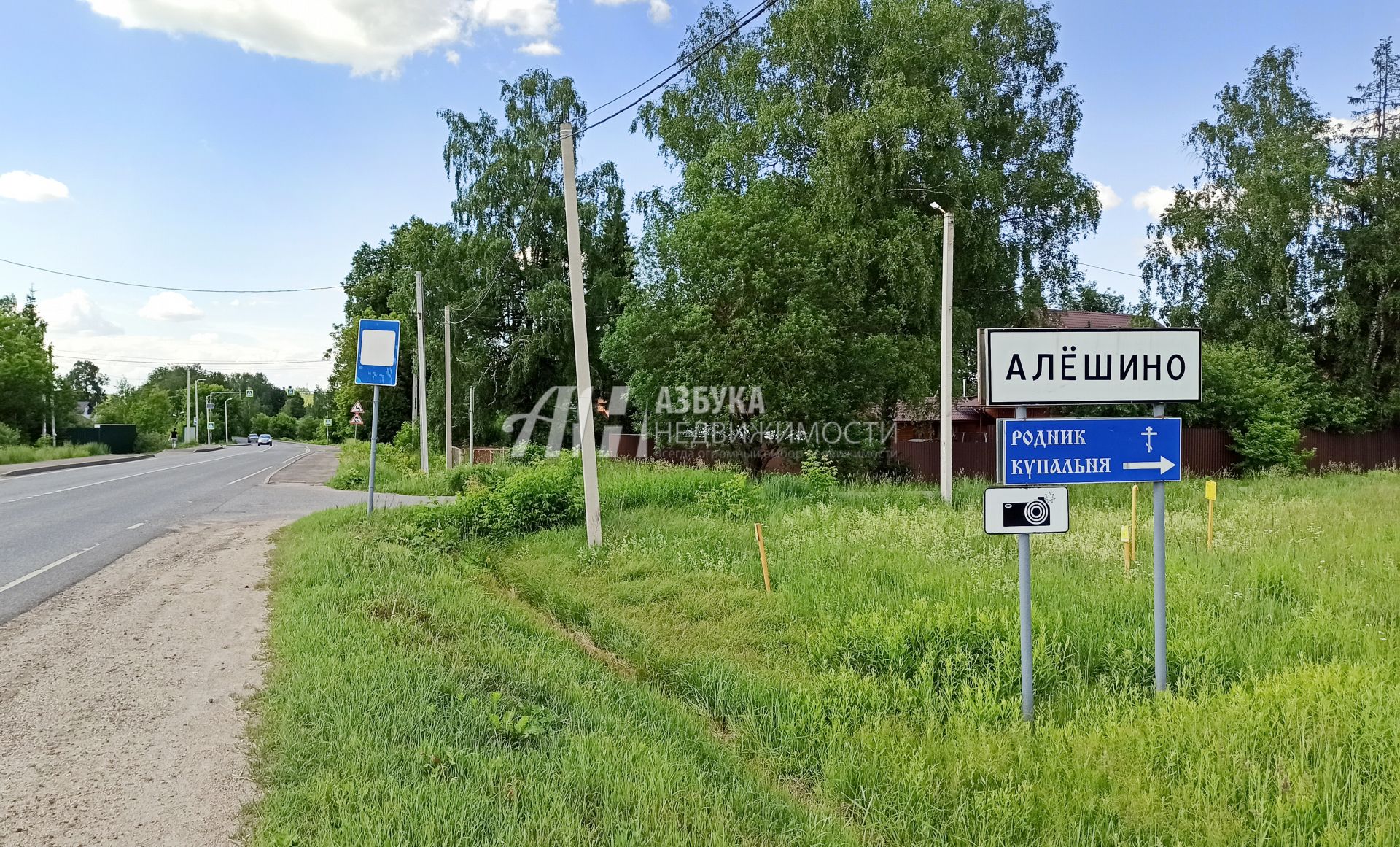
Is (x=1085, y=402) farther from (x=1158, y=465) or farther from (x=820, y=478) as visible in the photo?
(x=820, y=478)

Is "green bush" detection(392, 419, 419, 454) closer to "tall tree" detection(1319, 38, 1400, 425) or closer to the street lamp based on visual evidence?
the street lamp

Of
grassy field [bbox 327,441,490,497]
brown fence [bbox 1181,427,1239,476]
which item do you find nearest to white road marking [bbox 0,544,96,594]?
grassy field [bbox 327,441,490,497]

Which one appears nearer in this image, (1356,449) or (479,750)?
(479,750)

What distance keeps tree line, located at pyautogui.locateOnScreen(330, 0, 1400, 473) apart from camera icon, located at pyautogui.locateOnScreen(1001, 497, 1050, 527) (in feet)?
39.4

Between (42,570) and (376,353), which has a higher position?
(376,353)

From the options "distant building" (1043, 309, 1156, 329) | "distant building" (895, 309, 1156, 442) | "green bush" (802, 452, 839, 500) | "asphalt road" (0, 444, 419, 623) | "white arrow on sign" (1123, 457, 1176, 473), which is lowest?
"asphalt road" (0, 444, 419, 623)

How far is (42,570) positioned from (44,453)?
32.1 meters

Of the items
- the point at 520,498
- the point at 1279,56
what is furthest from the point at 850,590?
the point at 1279,56

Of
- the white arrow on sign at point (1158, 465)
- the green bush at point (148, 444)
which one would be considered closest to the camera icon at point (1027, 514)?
the white arrow on sign at point (1158, 465)

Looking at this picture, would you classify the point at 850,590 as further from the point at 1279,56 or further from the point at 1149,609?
the point at 1279,56

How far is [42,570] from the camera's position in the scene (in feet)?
27.5

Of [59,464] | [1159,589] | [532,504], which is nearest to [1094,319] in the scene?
[532,504]

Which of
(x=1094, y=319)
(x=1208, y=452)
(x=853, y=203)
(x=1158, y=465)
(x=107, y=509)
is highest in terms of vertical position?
(x=853, y=203)

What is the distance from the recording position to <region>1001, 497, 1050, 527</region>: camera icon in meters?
4.79
